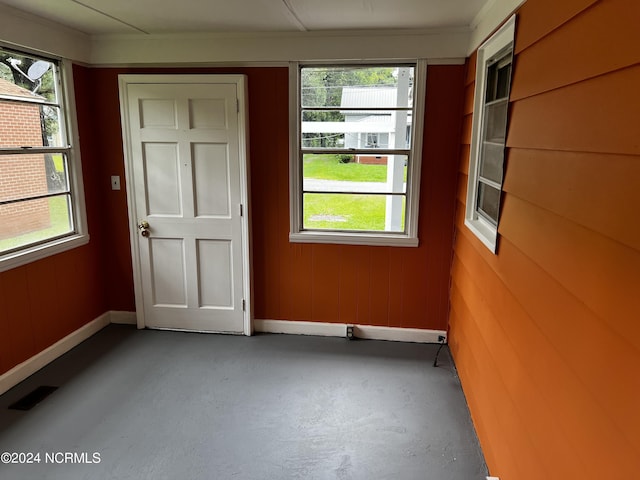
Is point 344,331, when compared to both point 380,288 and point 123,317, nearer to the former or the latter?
point 380,288

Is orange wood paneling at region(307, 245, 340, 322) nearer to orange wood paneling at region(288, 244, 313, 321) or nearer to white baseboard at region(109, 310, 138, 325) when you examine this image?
orange wood paneling at region(288, 244, 313, 321)

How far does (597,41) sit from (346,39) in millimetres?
2257

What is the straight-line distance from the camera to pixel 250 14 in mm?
2643

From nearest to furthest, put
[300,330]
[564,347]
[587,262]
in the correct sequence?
[587,262]
[564,347]
[300,330]

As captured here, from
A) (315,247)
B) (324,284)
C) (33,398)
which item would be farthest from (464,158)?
(33,398)

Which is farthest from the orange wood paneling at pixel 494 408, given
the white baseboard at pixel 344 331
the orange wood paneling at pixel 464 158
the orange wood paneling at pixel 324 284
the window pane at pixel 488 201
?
the orange wood paneling at pixel 324 284

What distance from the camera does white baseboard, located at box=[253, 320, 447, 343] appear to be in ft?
11.3

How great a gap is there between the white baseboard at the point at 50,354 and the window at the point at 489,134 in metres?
2.98

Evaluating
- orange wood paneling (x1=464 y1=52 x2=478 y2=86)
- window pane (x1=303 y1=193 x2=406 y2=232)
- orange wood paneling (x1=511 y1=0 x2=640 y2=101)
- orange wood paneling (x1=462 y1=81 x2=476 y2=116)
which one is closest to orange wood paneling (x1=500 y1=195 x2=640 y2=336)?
orange wood paneling (x1=511 y1=0 x2=640 y2=101)

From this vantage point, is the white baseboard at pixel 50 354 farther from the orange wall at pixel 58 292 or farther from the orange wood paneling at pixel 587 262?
the orange wood paneling at pixel 587 262

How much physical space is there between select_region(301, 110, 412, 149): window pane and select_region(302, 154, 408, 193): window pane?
0.31ft

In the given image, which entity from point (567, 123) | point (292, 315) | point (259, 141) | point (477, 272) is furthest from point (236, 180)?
point (567, 123)

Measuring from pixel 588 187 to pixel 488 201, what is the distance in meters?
1.32

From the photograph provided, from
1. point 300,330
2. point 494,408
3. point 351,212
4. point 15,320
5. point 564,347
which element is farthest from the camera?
point 300,330
